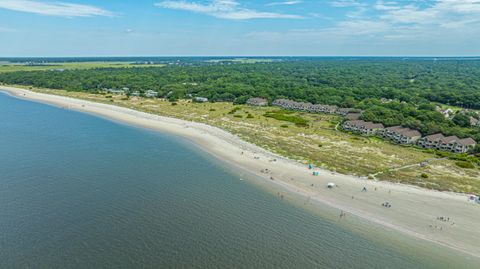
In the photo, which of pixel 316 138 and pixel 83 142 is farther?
pixel 316 138

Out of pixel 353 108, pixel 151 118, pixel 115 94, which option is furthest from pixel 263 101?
pixel 115 94

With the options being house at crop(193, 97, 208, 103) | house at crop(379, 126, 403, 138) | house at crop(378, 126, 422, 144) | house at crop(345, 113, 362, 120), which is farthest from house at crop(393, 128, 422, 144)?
house at crop(193, 97, 208, 103)

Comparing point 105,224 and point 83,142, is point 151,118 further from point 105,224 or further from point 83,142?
point 105,224

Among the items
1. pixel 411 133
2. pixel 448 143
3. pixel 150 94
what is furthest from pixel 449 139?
pixel 150 94

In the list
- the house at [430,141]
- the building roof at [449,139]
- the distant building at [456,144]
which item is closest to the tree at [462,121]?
the distant building at [456,144]

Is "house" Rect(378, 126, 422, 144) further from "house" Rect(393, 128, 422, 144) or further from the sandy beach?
the sandy beach

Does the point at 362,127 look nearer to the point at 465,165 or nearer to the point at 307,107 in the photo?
the point at 465,165

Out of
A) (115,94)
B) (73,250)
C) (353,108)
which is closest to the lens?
(73,250)
